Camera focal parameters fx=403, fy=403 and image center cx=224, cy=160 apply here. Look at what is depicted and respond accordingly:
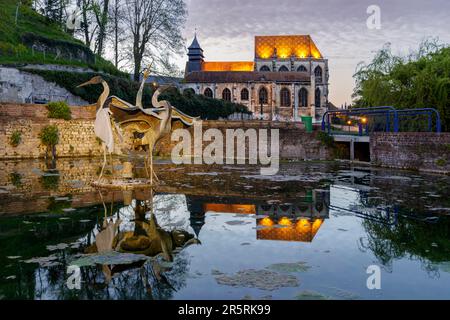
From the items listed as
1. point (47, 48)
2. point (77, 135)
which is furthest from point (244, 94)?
point (77, 135)

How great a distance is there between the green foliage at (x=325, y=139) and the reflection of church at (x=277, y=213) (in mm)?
14477

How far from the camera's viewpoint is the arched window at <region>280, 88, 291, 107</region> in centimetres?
7344

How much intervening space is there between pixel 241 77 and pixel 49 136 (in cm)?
5352

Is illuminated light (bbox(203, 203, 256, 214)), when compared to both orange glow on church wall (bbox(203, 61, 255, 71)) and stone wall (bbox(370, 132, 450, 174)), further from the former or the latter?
orange glow on church wall (bbox(203, 61, 255, 71))

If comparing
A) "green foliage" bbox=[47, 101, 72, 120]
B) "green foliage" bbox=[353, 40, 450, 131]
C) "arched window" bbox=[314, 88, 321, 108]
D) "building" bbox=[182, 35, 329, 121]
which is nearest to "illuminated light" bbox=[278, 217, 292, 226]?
"green foliage" bbox=[353, 40, 450, 131]

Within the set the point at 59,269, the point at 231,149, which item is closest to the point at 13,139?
the point at 231,149

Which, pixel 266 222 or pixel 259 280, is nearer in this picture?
pixel 259 280

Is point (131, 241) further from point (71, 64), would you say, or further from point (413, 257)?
point (71, 64)

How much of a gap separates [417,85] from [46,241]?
1936 cm

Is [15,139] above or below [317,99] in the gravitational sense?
below

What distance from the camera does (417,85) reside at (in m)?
20.0

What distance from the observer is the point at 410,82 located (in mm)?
21391

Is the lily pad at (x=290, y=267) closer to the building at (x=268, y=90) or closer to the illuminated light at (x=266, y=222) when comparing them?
the illuminated light at (x=266, y=222)

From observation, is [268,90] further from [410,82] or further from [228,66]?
[410,82]
